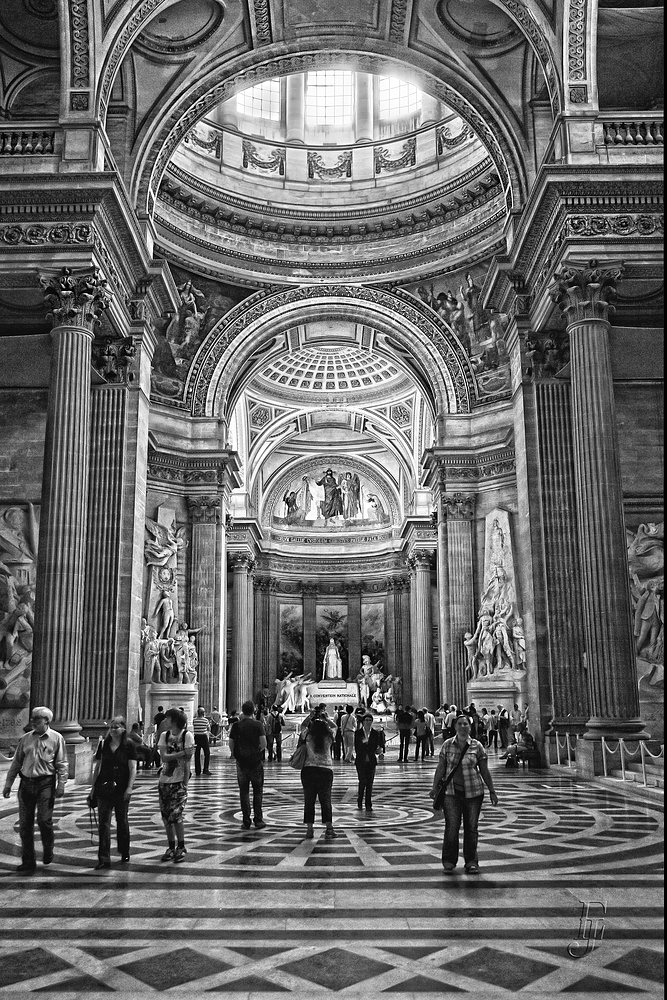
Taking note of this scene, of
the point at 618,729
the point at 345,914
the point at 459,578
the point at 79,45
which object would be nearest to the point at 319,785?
the point at 345,914

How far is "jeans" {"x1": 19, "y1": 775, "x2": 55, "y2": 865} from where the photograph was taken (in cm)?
716

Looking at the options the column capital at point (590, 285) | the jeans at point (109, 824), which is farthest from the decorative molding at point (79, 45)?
the jeans at point (109, 824)

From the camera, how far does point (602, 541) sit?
44.5 ft

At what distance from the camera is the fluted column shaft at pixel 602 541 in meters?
13.1

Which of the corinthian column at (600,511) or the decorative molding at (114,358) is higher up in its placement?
the decorative molding at (114,358)

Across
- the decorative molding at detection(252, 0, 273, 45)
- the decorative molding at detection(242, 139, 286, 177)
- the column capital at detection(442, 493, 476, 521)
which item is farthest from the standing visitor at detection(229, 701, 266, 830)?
the decorative molding at detection(242, 139, 286, 177)

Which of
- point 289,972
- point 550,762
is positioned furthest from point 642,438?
point 289,972

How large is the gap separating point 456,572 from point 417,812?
17313 mm

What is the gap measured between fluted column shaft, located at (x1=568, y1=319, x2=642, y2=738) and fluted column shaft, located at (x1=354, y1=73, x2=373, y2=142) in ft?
69.2

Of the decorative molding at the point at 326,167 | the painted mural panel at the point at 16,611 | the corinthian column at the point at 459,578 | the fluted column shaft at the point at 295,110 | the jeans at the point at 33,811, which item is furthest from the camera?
the fluted column shaft at the point at 295,110

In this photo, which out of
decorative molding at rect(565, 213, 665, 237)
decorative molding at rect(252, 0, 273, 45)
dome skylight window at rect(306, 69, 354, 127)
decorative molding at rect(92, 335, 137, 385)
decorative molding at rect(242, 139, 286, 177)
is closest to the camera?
decorative molding at rect(565, 213, 665, 237)

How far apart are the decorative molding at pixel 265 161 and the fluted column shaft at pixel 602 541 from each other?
19694mm

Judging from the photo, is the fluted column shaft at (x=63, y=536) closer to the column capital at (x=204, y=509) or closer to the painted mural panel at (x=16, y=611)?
the painted mural panel at (x=16, y=611)

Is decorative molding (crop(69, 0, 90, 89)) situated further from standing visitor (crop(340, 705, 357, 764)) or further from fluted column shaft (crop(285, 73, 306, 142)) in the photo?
fluted column shaft (crop(285, 73, 306, 142))
